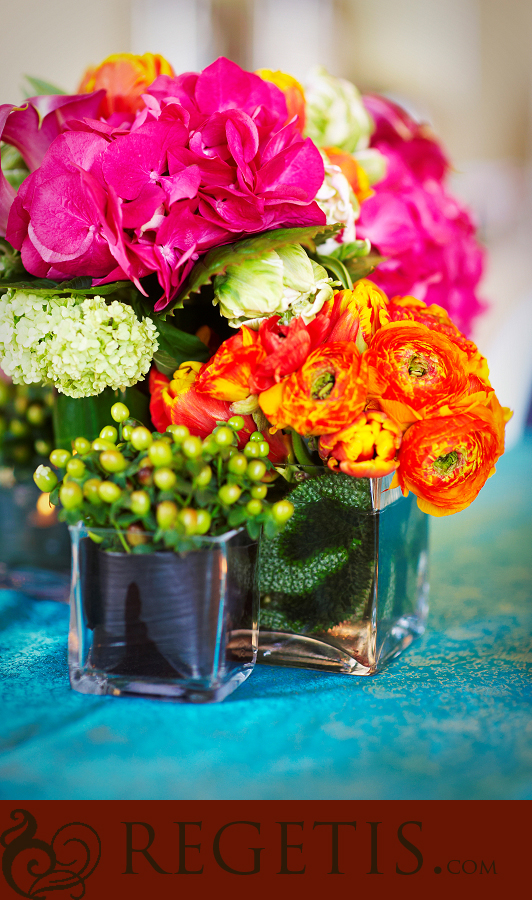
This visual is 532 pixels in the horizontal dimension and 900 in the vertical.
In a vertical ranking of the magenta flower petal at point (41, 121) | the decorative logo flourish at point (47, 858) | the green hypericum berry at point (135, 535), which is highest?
the magenta flower petal at point (41, 121)

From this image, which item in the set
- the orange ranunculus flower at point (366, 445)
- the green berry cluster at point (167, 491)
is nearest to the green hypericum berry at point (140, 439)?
the green berry cluster at point (167, 491)

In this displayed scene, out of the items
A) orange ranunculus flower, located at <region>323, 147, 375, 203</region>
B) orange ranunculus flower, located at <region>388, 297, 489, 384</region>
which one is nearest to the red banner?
orange ranunculus flower, located at <region>388, 297, 489, 384</region>

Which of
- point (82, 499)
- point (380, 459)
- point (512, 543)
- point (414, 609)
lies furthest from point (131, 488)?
point (512, 543)

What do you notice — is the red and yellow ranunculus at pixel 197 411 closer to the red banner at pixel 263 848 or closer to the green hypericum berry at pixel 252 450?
the green hypericum berry at pixel 252 450

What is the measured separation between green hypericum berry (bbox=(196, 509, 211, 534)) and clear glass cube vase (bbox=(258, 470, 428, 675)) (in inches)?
3.5

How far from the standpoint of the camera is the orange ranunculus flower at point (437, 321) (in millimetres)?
440

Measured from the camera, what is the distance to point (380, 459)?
1.29 feet

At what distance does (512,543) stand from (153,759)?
0.53 metres

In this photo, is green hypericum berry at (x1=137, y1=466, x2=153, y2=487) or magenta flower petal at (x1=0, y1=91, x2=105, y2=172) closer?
green hypericum berry at (x1=137, y1=466, x2=153, y2=487)

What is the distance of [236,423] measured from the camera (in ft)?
1.41

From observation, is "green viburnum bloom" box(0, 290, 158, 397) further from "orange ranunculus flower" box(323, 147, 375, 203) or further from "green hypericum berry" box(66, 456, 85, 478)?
"orange ranunculus flower" box(323, 147, 375, 203)

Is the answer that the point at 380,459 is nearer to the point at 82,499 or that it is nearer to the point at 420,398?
the point at 420,398

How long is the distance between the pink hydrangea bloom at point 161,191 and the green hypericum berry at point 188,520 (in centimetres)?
16

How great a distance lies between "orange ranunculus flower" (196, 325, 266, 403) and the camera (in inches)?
16.5
